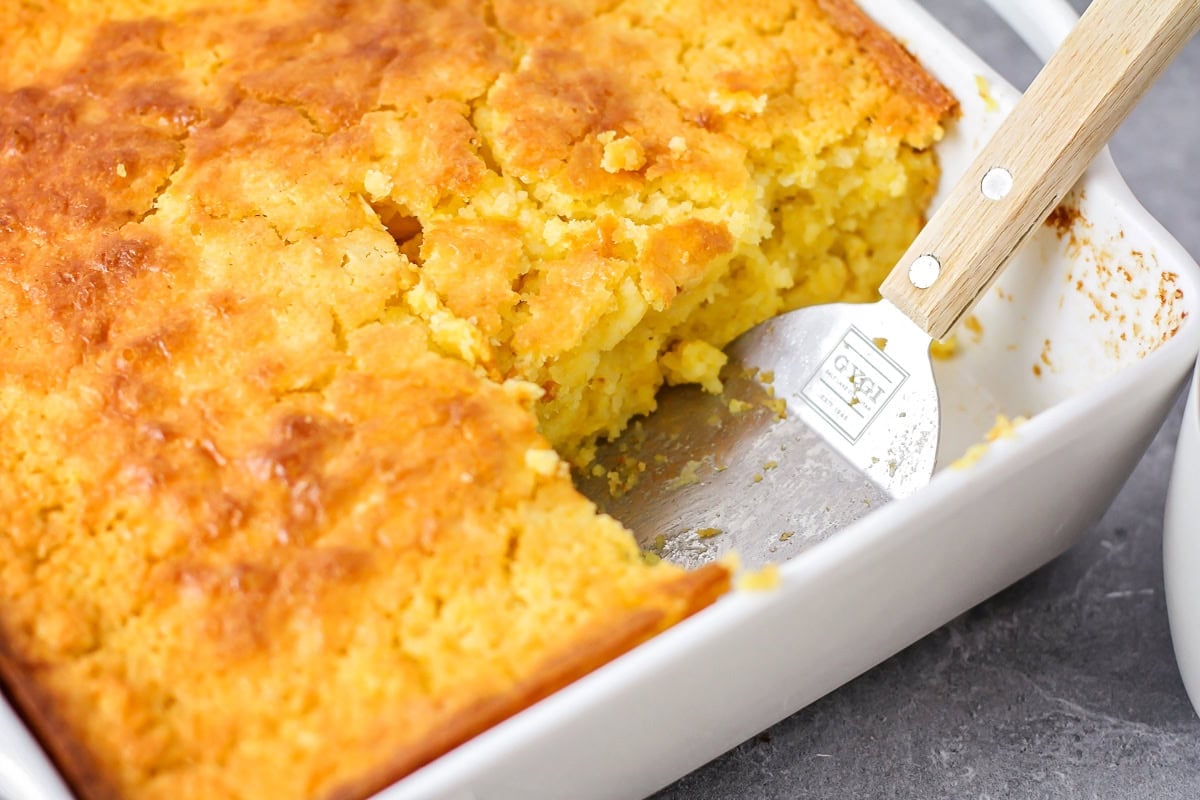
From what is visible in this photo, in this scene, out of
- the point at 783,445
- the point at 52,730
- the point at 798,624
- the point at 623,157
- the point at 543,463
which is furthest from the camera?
the point at 783,445

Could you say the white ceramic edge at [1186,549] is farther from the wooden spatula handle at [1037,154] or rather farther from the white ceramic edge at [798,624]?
the wooden spatula handle at [1037,154]

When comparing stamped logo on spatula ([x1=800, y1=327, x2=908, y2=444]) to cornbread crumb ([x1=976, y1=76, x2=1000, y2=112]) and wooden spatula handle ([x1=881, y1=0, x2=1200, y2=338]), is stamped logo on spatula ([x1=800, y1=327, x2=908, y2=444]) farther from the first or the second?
cornbread crumb ([x1=976, y1=76, x2=1000, y2=112])

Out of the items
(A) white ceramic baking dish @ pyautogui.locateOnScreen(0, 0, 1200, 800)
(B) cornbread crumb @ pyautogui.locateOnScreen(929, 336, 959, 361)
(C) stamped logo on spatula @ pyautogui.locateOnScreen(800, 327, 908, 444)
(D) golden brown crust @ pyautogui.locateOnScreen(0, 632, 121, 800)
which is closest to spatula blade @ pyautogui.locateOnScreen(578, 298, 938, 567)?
(C) stamped logo on spatula @ pyautogui.locateOnScreen(800, 327, 908, 444)

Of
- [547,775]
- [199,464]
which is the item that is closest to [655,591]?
[547,775]

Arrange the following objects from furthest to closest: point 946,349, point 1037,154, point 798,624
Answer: point 946,349, point 1037,154, point 798,624

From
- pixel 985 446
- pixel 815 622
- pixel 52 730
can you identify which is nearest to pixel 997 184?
pixel 985 446

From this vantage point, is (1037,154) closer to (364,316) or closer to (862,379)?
(862,379)
